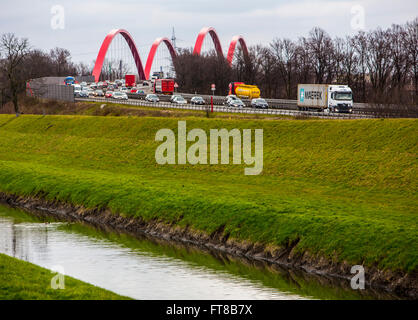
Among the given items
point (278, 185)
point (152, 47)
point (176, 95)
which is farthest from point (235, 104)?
point (152, 47)

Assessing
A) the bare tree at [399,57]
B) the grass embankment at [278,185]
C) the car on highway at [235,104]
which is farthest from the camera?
the bare tree at [399,57]

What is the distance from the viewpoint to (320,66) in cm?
11400

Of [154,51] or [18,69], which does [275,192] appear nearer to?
[18,69]

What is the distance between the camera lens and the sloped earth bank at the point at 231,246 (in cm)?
2480

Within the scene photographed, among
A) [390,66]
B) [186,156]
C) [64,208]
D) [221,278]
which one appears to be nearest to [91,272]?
[221,278]

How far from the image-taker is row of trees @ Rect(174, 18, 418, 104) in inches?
4006

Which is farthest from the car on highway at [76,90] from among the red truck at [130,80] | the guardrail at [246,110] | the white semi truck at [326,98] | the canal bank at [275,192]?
the canal bank at [275,192]

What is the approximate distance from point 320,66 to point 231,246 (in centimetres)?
8643

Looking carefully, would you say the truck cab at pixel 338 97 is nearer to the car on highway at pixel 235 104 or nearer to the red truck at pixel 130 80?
the car on highway at pixel 235 104

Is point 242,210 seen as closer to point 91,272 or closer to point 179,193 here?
point 179,193

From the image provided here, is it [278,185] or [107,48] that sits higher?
[107,48]

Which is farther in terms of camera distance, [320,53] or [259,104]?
[320,53]

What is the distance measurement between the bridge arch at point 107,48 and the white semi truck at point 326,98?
265ft
